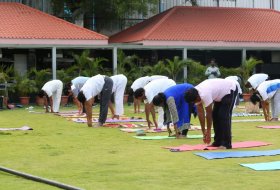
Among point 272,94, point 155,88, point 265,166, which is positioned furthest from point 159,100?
point 272,94

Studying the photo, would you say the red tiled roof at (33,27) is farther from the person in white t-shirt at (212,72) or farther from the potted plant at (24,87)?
the person in white t-shirt at (212,72)

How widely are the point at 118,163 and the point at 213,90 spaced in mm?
2702

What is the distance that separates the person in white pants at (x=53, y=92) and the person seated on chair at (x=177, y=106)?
8.83m

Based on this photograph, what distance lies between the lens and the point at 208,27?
32.5 metres

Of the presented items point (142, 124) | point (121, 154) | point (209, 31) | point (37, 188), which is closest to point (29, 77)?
point (209, 31)

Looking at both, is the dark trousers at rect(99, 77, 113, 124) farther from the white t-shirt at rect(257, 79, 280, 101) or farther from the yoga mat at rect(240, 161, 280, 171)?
the yoga mat at rect(240, 161, 280, 171)

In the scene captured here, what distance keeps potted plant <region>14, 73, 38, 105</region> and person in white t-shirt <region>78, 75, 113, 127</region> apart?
10990 mm

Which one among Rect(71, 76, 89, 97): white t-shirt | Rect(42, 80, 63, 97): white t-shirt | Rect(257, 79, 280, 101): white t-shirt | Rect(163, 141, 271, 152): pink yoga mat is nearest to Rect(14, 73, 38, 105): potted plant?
Rect(42, 80, 63, 97): white t-shirt

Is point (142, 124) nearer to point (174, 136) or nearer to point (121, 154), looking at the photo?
point (174, 136)

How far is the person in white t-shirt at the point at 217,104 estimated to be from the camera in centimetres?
1088

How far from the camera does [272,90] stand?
17.0 metres

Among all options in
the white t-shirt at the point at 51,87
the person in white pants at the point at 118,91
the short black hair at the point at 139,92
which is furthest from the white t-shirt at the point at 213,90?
the white t-shirt at the point at 51,87

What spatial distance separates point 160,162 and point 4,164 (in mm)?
2409

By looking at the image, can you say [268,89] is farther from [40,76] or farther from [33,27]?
[33,27]
